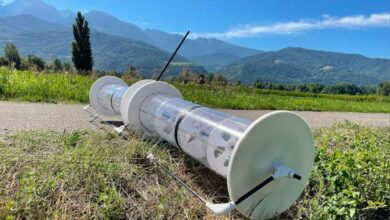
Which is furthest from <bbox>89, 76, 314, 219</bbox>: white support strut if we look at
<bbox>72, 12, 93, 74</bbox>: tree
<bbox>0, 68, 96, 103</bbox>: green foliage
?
<bbox>72, 12, 93, 74</bbox>: tree

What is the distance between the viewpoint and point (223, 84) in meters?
12.9

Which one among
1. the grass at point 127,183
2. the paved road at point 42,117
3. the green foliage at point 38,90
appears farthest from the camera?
the green foliage at point 38,90

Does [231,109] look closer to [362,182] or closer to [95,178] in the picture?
[362,182]

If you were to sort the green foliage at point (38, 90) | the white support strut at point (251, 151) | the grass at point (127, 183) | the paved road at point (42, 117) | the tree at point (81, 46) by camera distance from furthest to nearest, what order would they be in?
the tree at point (81, 46), the green foliage at point (38, 90), the paved road at point (42, 117), the grass at point (127, 183), the white support strut at point (251, 151)

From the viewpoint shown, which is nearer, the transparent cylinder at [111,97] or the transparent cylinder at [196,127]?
the transparent cylinder at [196,127]

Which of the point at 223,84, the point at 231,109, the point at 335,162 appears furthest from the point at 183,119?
the point at 223,84

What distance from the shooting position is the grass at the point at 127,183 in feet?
8.70

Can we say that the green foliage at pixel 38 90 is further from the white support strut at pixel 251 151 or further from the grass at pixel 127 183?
the white support strut at pixel 251 151

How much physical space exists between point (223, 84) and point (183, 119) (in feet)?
32.1

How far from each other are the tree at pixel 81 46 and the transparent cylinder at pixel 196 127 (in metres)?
56.9

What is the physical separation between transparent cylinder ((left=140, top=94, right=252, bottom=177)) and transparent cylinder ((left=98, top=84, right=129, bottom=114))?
89 cm

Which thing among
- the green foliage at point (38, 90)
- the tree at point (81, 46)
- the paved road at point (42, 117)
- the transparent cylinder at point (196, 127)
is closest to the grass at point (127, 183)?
the transparent cylinder at point (196, 127)

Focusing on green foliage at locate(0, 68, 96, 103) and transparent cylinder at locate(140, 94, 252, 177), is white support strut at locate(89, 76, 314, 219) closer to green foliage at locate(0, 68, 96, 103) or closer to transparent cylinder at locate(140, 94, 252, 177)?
transparent cylinder at locate(140, 94, 252, 177)

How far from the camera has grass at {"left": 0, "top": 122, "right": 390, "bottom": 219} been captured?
2.65 m
